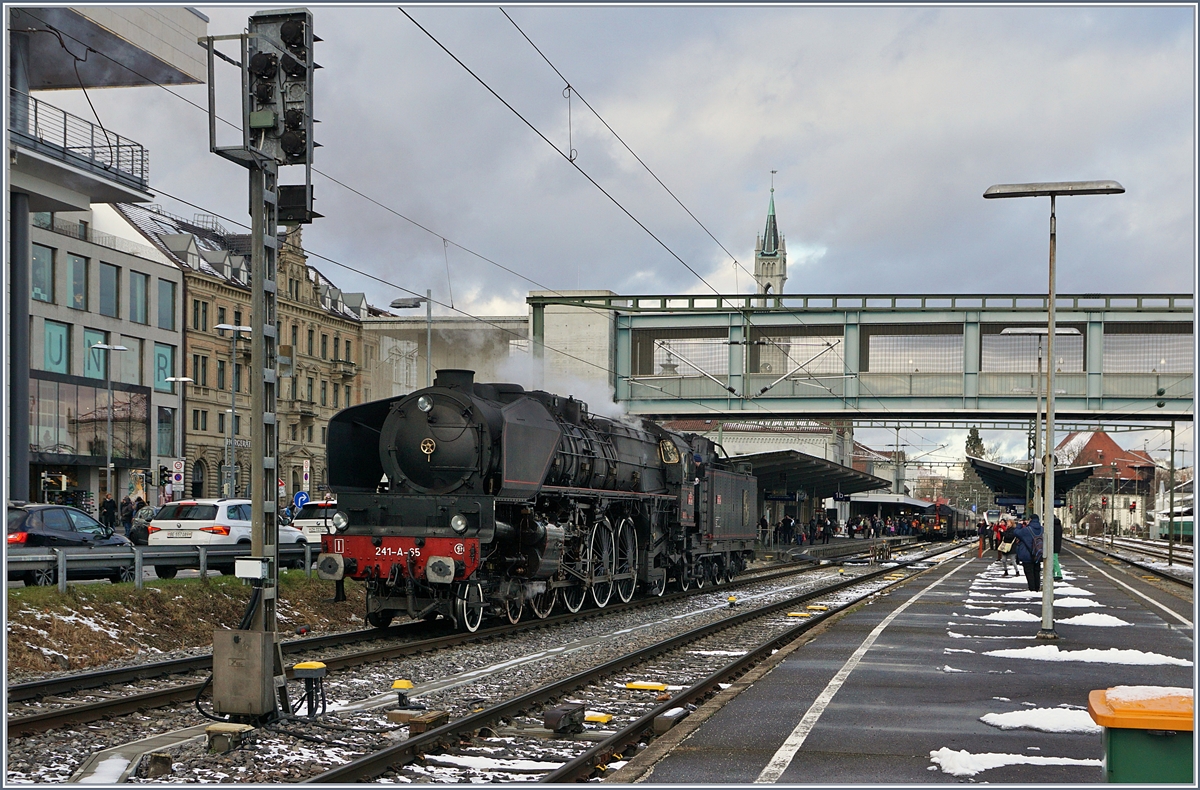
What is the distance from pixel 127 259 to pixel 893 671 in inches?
1902

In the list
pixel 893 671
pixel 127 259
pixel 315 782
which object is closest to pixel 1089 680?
pixel 893 671

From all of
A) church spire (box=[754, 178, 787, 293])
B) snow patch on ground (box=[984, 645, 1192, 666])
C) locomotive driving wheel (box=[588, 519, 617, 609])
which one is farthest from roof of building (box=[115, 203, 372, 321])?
church spire (box=[754, 178, 787, 293])

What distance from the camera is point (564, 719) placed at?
9.64 m

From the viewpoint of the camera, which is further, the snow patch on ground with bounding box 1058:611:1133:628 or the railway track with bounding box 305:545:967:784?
the snow patch on ground with bounding box 1058:611:1133:628

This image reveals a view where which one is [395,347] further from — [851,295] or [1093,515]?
[1093,515]

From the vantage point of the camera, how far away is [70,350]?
4938 cm

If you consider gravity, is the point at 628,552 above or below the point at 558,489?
below

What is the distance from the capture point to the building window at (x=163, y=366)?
5612 centimetres

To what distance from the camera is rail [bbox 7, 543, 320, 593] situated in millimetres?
16578

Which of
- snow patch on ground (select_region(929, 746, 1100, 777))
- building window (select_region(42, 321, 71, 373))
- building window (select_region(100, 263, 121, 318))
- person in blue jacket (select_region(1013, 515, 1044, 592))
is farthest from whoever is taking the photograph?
building window (select_region(100, 263, 121, 318))

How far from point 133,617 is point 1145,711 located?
560 inches

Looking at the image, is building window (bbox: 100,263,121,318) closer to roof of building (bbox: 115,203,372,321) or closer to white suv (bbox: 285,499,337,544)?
roof of building (bbox: 115,203,372,321)

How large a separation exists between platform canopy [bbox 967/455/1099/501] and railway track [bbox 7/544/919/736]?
3180cm

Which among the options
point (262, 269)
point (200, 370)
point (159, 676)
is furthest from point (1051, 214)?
point (200, 370)
